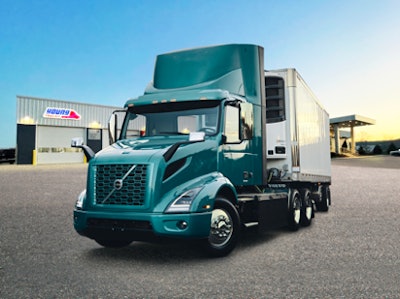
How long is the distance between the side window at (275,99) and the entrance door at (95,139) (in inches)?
1535

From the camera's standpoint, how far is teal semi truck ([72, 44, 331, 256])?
6.52 meters

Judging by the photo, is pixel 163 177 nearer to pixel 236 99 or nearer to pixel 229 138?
pixel 229 138

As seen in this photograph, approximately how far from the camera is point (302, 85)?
1083 cm

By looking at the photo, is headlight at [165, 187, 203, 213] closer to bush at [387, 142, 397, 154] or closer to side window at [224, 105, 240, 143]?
side window at [224, 105, 240, 143]

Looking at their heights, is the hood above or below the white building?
below

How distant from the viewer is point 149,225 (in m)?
6.39

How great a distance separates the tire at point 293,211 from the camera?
9789 mm

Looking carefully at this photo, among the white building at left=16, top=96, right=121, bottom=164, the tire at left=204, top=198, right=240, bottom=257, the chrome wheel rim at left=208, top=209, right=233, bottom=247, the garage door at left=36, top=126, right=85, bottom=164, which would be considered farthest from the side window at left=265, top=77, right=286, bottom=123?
the garage door at left=36, top=126, right=85, bottom=164

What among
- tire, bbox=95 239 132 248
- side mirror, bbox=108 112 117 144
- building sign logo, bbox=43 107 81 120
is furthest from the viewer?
building sign logo, bbox=43 107 81 120

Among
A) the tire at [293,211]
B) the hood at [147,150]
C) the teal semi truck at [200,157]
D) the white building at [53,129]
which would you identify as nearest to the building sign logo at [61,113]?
the white building at [53,129]

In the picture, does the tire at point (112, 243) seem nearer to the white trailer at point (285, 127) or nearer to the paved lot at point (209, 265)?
the paved lot at point (209, 265)

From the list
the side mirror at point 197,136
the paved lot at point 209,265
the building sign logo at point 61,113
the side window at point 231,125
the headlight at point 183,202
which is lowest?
the paved lot at point 209,265

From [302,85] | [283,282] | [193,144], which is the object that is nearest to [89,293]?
[283,282]

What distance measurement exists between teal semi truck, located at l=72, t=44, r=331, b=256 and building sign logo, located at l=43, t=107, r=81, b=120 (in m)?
36.5
